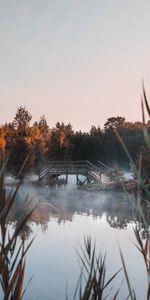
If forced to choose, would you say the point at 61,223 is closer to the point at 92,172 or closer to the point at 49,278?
the point at 49,278

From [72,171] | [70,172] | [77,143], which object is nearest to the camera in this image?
[70,172]

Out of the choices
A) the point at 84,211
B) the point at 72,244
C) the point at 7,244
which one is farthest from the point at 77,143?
the point at 7,244

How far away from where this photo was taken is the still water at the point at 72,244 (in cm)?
614

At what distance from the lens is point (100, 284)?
162 centimetres

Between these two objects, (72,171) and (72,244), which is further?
(72,171)

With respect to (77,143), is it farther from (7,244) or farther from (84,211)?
(7,244)

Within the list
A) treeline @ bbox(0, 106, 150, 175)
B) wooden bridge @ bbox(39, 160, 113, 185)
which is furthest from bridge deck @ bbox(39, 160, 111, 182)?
treeline @ bbox(0, 106, 150, 175)

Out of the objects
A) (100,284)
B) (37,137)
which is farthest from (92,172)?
(100,284)

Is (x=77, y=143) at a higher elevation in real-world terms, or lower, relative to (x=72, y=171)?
higher

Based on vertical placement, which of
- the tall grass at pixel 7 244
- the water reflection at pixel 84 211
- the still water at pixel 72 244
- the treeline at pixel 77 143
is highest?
A: the treeline at pixel 77 143

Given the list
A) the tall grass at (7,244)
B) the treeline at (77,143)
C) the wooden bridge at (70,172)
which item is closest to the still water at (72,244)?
the tall grass at (7,244)

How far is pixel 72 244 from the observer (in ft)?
30.2

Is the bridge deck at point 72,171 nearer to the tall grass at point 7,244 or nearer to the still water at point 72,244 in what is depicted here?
→ the still water at point 72,244

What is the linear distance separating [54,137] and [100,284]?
1374 inches
